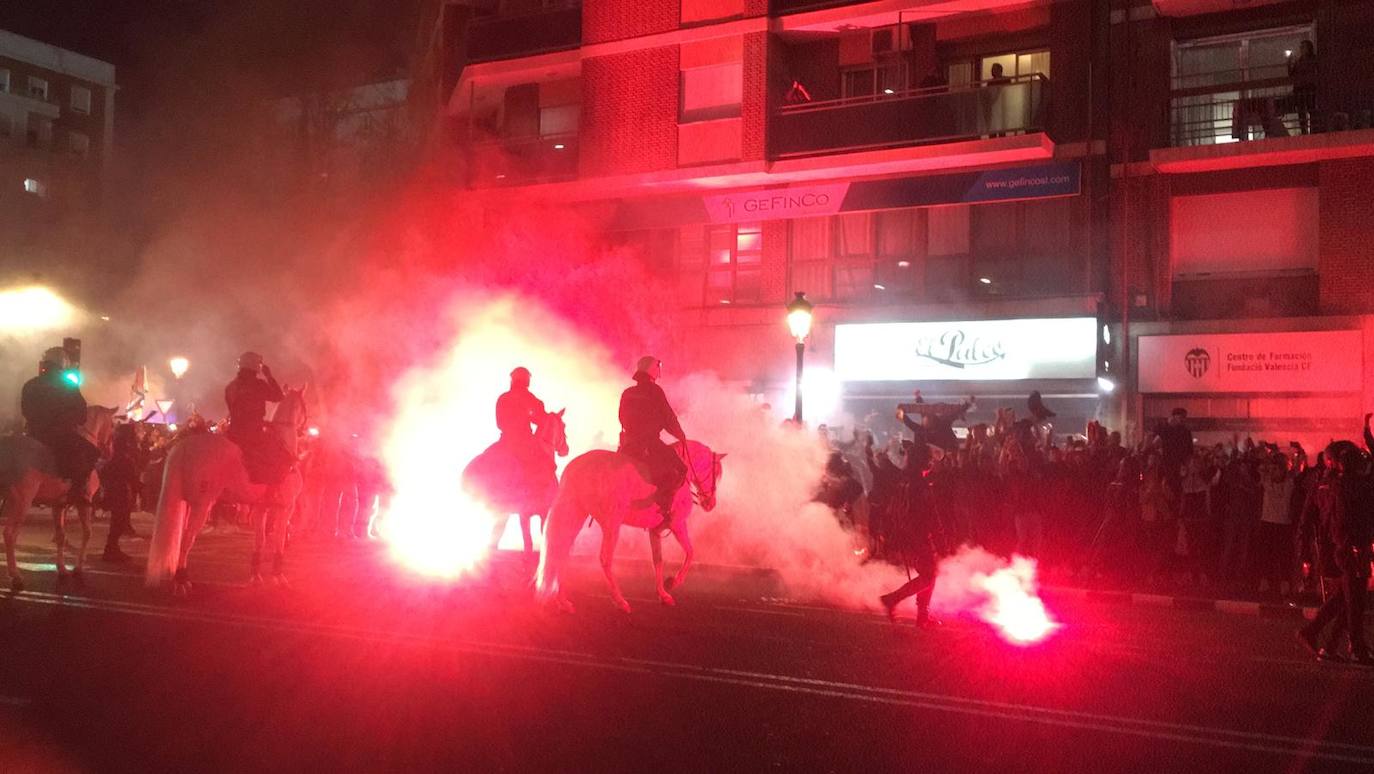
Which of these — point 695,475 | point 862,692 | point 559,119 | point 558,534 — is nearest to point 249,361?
point 558,534

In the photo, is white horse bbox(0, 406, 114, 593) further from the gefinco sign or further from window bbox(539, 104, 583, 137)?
window bbox(539, 104, 583, 137)

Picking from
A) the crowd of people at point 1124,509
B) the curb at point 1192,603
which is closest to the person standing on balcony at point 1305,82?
the crowd of people at point 1124,509

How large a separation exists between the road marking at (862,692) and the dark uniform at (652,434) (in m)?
3.09

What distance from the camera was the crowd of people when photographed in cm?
1619

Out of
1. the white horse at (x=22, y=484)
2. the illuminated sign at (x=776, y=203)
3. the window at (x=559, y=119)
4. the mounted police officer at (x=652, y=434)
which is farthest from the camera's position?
the window at (x=559, y=119)

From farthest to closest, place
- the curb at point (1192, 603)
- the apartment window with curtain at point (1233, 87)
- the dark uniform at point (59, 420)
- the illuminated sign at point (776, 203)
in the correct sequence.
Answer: the illuminated sign at point (776, 203)
the apartment window with curtain at point (1233, 87)
the curb at point (1192, 603)
the dark uniform at point (59, 420)

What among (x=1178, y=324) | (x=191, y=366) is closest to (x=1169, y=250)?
(x=1178, y=324)

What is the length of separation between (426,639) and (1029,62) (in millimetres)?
21332

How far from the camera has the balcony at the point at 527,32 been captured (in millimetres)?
31016

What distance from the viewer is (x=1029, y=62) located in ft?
86.7

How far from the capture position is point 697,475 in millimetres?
13180

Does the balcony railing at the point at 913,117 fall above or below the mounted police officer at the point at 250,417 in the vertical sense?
above

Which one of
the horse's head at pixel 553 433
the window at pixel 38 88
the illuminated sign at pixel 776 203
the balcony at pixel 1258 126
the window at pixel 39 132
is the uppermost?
the window at pixel 38 88

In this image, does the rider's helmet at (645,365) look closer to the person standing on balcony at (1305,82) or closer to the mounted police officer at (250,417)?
the mounted police officer at (250,417)
